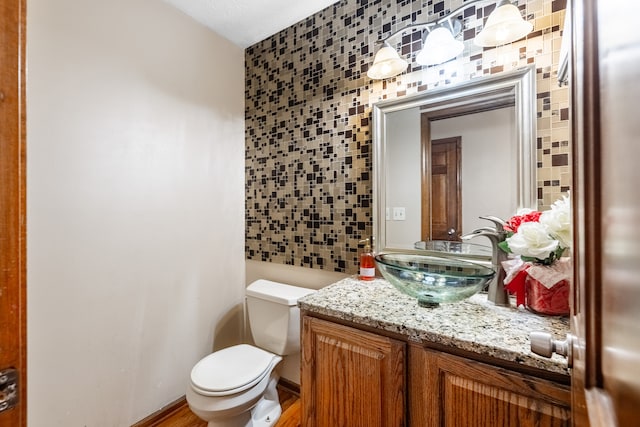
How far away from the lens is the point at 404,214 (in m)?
1.43

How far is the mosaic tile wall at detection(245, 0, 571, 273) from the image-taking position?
1.11 metres

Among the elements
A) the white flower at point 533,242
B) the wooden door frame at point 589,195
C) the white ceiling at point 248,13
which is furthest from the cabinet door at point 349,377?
the white ceiling at point 248,13

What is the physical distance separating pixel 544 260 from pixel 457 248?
0.40 metres

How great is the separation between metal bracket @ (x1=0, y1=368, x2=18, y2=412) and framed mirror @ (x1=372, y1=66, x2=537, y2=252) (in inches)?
50.9

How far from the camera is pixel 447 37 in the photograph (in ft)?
4.05

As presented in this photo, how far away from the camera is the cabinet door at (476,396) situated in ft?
2.23

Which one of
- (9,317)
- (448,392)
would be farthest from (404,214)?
(9,317)

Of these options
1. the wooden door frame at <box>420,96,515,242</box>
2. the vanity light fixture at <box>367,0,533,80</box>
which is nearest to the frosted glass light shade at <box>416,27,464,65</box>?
the vanity light fixture at <box>367,0,533,80</box>

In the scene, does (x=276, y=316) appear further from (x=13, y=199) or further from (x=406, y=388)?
(x=13, y=199)

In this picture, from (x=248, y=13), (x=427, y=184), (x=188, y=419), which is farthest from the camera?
(x=248, y=13)

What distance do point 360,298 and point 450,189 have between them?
0.64 meters

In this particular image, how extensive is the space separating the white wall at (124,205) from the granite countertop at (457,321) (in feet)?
3.22

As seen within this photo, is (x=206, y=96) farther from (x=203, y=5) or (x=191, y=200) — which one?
(x=191, y=200)

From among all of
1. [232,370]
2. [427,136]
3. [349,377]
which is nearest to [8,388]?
[349,377]
